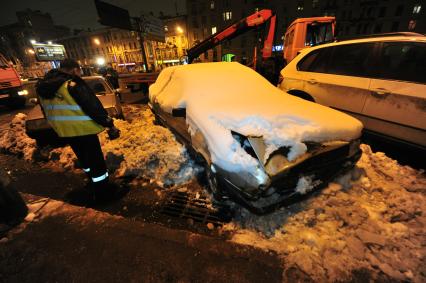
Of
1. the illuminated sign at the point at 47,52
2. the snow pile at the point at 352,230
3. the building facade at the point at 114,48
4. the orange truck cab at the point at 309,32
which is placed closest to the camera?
the snow pile at the point at 352,230

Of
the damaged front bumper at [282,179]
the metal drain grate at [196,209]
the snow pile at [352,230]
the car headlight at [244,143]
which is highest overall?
the car headlight at [244,143]

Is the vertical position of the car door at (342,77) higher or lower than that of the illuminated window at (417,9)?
lower

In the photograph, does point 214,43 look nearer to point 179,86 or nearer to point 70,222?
point 179,86

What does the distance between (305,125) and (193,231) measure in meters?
1.84

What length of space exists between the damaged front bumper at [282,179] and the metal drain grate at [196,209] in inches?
15.9

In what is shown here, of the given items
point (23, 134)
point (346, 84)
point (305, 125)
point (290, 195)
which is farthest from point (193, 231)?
point (23, 134)

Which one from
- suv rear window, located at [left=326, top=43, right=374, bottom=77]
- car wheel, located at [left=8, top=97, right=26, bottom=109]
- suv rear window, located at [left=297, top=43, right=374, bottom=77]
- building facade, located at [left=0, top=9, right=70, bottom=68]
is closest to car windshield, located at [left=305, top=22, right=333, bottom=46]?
suv rear window, located at [left=297, top=43, right=374, bottom=77]

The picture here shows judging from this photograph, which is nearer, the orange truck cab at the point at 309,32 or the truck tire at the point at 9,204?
the truck tire at the point at 9,204

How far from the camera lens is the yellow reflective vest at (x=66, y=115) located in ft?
8.77

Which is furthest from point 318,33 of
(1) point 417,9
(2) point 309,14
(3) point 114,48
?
(3) point 114,48

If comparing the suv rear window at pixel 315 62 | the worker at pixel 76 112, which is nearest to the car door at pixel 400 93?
the suv rear window at pixel 315 62

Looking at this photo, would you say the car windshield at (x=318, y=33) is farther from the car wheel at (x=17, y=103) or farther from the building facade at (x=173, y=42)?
the building facade at (x=173, y=42)

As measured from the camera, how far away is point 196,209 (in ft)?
9.59

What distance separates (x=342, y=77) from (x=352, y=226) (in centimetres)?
284
